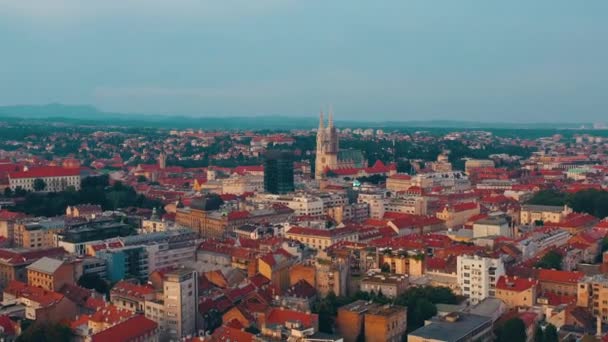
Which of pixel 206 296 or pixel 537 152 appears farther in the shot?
pixel 537 152

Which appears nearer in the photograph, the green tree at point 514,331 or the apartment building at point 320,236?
the green tree at point 514,331

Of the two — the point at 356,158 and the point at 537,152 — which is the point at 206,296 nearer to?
the point at 356,158

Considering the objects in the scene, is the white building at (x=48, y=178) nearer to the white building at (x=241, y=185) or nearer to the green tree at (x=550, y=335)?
the white building at (x=241, y=185)

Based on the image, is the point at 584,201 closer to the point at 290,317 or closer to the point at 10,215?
the point at 290,317

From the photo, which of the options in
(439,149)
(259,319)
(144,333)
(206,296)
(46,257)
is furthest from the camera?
(439,149)

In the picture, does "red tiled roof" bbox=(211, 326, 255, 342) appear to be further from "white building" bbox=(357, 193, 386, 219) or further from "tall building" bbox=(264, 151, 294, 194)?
"tall building" bbox=(264, 151, 294, 194)

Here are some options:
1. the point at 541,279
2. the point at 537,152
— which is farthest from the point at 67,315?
the point at 537,152

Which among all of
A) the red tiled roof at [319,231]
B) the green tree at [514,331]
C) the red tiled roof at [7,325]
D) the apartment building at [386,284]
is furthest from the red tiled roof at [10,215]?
the green tree at [514,331]

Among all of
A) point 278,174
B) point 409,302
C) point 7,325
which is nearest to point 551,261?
point 409,302
